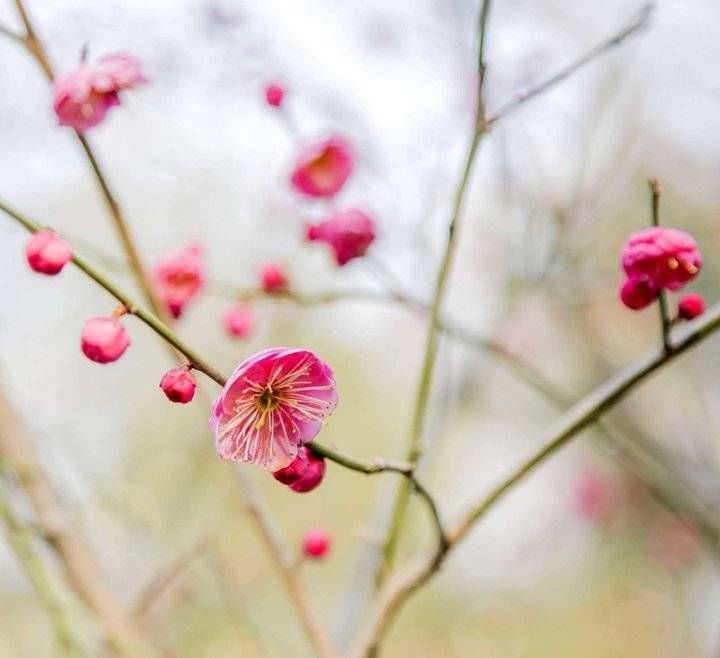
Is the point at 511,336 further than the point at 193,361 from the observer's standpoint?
Yes

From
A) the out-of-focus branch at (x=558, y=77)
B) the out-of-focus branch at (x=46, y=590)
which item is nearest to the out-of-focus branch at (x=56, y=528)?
the out-of-focus branch at (x=46, y=590)

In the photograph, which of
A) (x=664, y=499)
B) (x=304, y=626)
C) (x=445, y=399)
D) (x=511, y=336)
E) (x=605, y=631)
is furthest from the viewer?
(x=605, y=631)

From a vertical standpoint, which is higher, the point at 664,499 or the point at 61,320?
the point at 61,320

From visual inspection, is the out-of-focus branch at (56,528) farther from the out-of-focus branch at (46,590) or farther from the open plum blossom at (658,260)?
the open plum blossom at (658,260)

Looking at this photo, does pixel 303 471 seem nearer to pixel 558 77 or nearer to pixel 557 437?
pixel 557 437

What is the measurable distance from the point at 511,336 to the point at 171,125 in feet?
2.88

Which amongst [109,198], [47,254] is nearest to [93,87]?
[109,198]

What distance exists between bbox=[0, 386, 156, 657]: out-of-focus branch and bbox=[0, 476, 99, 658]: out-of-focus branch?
0.05m

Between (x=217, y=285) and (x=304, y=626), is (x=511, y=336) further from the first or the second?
(x=304, y=626)

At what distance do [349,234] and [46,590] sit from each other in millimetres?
454

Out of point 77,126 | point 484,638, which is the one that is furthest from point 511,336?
point 484,638

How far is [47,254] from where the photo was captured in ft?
1.77

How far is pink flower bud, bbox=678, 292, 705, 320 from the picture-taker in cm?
66

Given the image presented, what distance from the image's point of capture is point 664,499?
1.00m
